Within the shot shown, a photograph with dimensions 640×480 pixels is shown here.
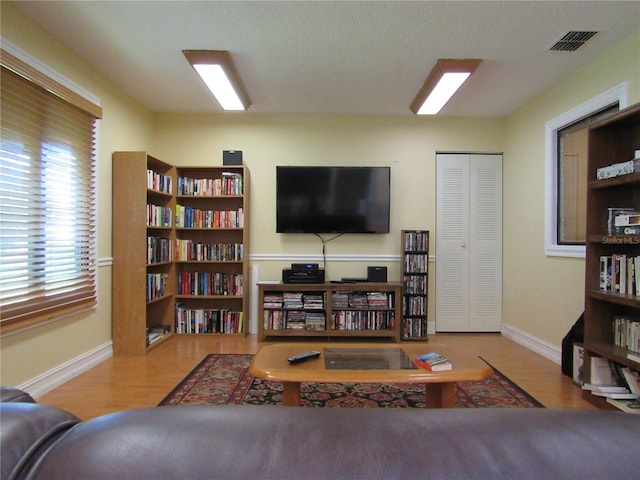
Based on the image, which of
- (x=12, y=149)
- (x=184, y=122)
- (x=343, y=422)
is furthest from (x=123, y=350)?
(x=343, y=422)

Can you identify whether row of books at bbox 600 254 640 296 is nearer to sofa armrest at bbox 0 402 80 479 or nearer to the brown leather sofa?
the brown leather sofa

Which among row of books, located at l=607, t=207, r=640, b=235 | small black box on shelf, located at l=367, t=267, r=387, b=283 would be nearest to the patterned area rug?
row of books, located at l=607, t=207, r=640, b=235

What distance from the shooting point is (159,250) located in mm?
3326

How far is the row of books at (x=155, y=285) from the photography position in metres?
3.18

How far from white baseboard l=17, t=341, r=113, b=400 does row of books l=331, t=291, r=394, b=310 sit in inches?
86.5

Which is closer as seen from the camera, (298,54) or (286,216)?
(298,54)

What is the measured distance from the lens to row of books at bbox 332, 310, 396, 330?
3.52 m

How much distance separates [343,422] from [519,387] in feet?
8.23

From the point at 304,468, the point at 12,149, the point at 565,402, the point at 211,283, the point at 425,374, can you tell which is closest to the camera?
the point at 304,468

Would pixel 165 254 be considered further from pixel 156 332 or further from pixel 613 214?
pixel 613 214

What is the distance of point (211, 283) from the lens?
3635 mm

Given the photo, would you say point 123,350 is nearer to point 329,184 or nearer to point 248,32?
point 329,184

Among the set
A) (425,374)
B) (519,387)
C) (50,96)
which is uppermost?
(50,96)

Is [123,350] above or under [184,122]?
under
